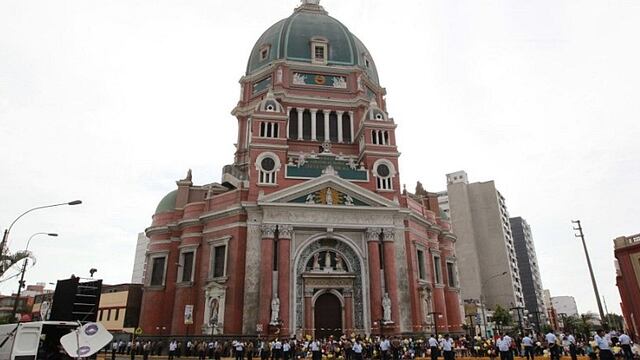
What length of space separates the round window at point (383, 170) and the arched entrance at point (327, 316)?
1095cm

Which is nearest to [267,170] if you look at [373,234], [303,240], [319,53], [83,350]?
[303,240]

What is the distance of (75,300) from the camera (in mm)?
16047

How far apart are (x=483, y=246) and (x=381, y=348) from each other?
234 ft

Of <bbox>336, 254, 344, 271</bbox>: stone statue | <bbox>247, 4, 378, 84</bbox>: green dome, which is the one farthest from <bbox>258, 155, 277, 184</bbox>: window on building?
<bbox>247, 4, 378, 84</bbox>: green dome

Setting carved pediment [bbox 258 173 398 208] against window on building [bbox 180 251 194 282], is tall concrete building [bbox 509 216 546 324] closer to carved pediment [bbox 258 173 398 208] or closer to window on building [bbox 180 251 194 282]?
carved pediment [bbox 258 173 398 208]

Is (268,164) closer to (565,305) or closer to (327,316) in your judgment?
(327,316)

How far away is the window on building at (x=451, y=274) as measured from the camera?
140 ft

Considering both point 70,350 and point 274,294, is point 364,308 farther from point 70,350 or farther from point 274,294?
point 70,350

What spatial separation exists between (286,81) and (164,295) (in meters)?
22.9

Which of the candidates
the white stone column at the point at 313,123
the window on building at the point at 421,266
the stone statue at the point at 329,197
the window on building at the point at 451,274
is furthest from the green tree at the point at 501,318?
the stone statue at the point at 329,197

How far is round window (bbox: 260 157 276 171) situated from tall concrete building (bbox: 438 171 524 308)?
5877 centimetres

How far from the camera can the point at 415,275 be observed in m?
34.8

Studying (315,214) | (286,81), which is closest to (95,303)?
(315,214)

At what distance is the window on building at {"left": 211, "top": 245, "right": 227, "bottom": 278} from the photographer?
33.4 metres
